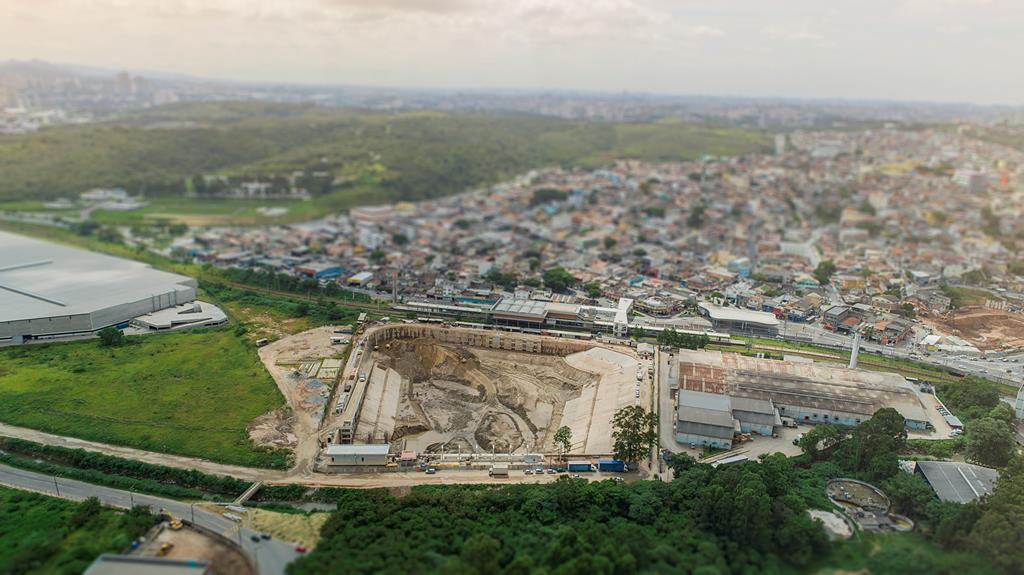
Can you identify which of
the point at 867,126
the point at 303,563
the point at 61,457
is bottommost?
the point at 61,457

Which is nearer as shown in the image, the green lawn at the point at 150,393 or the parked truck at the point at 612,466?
the parked truck at the point at 612,466

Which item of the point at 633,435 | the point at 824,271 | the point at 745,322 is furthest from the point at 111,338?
the point at 824,271

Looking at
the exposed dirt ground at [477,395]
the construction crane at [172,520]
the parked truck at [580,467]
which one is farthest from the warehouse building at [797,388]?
the construction crane at [172,520]

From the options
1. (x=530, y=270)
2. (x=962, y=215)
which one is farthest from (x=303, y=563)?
(x=962, y=215)

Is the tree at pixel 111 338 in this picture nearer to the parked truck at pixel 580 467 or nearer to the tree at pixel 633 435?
the parked truck at pixel 580 467

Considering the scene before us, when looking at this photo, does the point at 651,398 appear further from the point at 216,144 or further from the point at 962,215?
the point at 216,144

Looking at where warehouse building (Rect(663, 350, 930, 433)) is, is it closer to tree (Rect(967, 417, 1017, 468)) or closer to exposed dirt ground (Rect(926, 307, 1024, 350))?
tree (Rect(967, 417, 1017, 468))

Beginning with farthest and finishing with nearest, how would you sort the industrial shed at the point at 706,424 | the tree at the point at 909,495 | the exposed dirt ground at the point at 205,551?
the industrial shed at the point at 706,424 < the tree at the point at 909,495 < the exposed dirt ground at the point at 205,551
